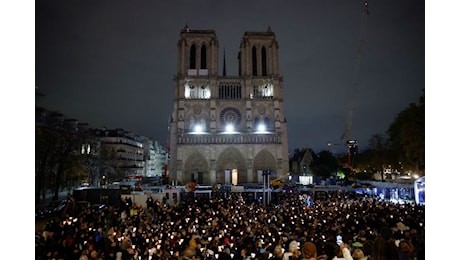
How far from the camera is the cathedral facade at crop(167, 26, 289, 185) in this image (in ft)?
147

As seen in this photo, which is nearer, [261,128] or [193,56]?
[261,128]

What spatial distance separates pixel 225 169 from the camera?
4516 cm

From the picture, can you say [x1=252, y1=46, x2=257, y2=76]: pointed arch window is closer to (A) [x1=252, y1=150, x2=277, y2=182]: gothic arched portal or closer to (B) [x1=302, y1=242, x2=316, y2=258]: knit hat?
(A) [x1=252, y1=150, x2=277, y2=182]: gothic arched portal

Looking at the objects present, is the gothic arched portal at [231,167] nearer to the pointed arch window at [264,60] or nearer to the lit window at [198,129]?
the lit window at [198,129]

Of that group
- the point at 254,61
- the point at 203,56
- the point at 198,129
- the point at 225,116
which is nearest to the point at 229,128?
the point at 225,116

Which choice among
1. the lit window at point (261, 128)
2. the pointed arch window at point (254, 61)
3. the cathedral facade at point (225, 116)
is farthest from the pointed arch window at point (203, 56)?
the lit window at point (261, 128)

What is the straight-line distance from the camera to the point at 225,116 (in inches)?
1839

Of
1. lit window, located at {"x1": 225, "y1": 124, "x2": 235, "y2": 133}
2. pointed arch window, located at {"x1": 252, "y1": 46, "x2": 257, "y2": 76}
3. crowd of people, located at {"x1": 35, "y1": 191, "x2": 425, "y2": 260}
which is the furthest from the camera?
pointed arch window, located at {"x1": 252, "y1": 46, "x2": 257, "y2": 76}

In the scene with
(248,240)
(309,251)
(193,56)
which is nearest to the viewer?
(309,251)

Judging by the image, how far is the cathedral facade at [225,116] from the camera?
1758 inches

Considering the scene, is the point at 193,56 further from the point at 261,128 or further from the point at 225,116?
the point at 261,128

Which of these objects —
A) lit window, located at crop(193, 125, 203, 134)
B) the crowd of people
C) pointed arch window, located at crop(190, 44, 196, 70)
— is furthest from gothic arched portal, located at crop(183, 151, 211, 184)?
the crowd of people

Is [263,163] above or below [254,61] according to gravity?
below
